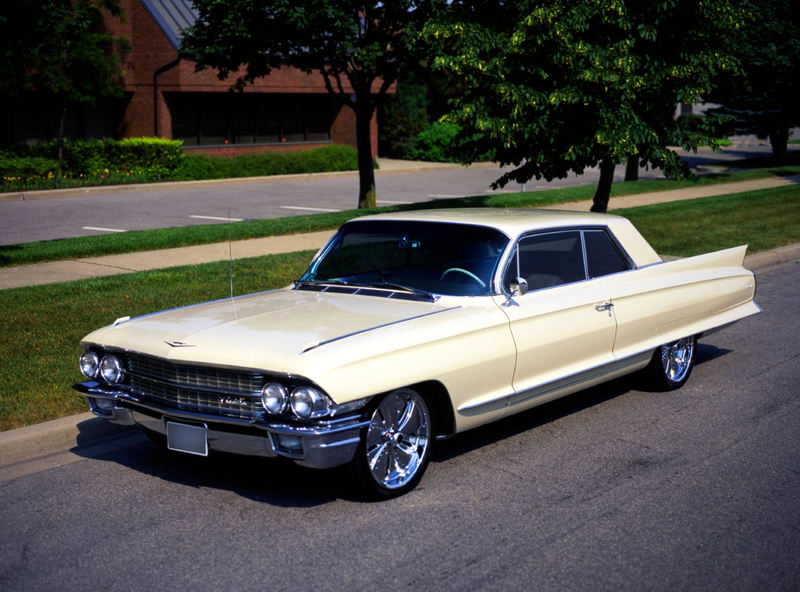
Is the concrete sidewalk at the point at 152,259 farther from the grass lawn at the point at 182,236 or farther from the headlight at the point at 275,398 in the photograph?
the headlight at the point at 275,398

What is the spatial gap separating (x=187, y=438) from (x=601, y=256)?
3.29 m

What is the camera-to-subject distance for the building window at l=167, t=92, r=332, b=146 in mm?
32594

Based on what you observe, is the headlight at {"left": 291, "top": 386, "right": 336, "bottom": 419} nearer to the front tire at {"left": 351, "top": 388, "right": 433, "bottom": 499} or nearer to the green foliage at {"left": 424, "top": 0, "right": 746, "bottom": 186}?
the front tire at {"left": 351, "top": 388, "right": 433, "bottom": 499}

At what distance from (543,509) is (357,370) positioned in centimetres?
125

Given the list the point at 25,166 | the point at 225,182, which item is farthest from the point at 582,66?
the point at 225,182

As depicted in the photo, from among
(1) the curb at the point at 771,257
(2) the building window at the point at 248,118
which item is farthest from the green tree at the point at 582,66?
(2) the building window at the point at 248,118

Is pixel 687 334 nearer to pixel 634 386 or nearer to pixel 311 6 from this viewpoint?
pixel 634 386

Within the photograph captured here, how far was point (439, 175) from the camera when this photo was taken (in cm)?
3356

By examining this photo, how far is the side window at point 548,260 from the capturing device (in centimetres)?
562

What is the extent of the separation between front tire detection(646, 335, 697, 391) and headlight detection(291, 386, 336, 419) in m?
3.23

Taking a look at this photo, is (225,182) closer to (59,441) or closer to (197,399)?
(59,441)

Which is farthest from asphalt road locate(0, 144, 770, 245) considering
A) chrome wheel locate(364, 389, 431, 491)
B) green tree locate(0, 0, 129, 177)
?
chrome wheel locate(364, 389, 431, 491)

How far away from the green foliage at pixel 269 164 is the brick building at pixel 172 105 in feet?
8.45

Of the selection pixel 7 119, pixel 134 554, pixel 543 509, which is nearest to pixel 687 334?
pixel 543 509
